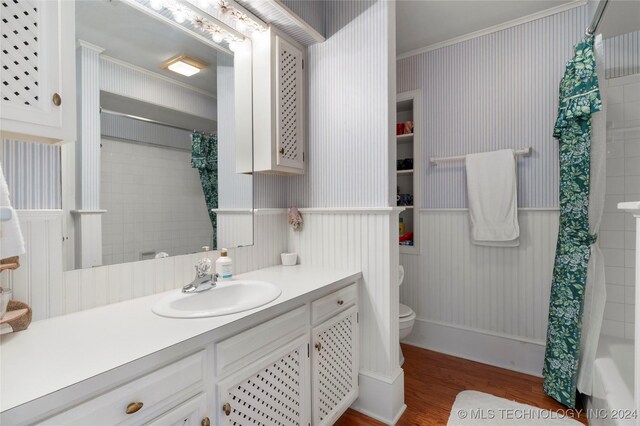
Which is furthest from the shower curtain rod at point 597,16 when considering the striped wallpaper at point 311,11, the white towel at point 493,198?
the striped wallpaper at point 311,11

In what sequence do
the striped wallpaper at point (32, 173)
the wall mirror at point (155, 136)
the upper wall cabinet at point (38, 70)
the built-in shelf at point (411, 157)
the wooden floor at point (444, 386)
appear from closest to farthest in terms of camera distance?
1. the upper wall cabinet at point (38, 70)
2. the striped wallpaper at point (32, 173)
3. the wall mirror at point (155, 136)
4. the wooden floor at point (444, 386)
5. the built-in shelf at point (411, 157)

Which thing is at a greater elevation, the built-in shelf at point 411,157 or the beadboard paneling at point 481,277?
the built-in shelf at point 411,157

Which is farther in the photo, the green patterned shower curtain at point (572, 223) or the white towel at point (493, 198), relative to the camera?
the white towel at point (493, 198)

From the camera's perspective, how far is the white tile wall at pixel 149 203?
1.26 meters

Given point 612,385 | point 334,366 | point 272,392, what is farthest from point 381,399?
point 612,385

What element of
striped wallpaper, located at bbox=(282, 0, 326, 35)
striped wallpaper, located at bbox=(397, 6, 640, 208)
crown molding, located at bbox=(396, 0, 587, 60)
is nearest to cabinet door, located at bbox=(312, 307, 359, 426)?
striped wallpaper, located at bbox=(397, 6, 640, 208)

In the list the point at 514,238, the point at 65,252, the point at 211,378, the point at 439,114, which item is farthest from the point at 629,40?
the point at 65,252

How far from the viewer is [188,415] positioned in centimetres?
93

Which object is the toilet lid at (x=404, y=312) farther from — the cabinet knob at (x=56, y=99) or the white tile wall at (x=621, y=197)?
the cabinet knob at (x=56, y=99)

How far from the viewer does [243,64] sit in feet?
5.88

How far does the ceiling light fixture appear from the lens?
1.49m

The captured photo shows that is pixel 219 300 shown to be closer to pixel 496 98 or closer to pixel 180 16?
pixel 180 16

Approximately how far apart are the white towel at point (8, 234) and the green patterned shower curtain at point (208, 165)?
2.60 feet

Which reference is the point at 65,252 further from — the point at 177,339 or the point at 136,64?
the point at 136,64
